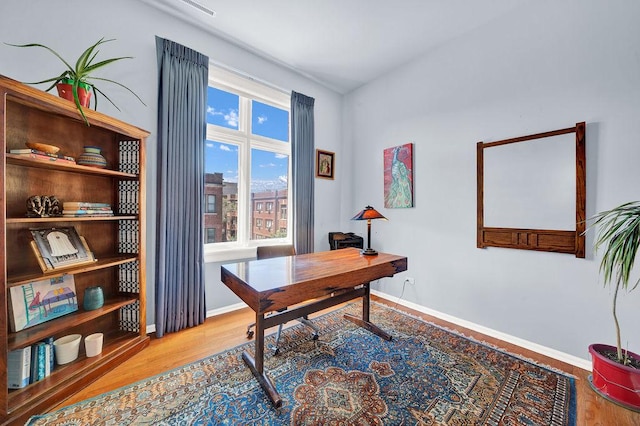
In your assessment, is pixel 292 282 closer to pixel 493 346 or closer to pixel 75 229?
pixel 75 229

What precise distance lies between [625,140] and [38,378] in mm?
4290

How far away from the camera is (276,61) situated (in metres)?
3.19

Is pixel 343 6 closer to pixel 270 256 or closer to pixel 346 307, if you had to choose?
pixel 270 256

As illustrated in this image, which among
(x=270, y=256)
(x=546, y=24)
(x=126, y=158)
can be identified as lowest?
(x=270, y=256)

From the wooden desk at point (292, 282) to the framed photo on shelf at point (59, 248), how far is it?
3.40 feet

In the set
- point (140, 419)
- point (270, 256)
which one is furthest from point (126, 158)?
point (140, 419)

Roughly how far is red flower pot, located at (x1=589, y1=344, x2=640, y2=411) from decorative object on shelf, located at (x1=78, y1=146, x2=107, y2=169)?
3792mm

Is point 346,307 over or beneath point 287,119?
beneath

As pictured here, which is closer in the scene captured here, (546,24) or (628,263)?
(628,263)

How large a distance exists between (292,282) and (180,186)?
1670 millimetres

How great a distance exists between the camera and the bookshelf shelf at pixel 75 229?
55.5 inches

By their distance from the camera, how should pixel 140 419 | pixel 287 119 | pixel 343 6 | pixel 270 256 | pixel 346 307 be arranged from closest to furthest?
pixel 140 419, pixel 343 6, pixel 270 256, pixel 346 307, pixel 287 119

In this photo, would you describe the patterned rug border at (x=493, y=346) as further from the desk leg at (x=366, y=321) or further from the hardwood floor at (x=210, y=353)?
the desk leg at (x=366, y=321)

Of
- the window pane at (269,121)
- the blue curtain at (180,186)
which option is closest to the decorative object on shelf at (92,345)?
the blue curtain at (180,186)
